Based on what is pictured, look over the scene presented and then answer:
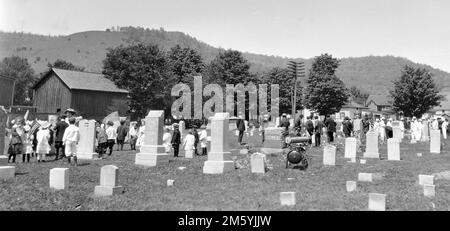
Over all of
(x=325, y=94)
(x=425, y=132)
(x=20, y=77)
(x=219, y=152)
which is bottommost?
(x=219, y=152)

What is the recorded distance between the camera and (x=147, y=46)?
223 feet

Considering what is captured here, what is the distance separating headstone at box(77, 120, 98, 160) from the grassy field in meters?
2.08

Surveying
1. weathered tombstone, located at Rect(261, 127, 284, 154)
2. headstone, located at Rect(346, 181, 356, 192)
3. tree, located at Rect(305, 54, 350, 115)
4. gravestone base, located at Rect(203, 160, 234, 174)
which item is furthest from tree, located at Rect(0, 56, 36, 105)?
headstone, located at Rect(346, 181, 356, 192)

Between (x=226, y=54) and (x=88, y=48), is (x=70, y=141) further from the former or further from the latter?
(x=88, y=48)

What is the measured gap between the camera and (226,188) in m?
11.7

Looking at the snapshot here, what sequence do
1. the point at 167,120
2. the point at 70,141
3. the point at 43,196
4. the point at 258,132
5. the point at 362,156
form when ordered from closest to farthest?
the point at 43,196 → the point at 70,141 → the point at 362,156 → the point at 258,132 → the point at 167,120

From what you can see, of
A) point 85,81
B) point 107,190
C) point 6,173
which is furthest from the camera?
point 85,81

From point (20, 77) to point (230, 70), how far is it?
4642 cm

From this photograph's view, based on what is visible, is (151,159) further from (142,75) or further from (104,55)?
(104,55)

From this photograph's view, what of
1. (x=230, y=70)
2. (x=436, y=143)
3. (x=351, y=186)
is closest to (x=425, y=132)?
(x=436, y=143)

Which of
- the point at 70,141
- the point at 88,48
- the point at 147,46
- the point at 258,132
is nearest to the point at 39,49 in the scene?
the point at 88,48

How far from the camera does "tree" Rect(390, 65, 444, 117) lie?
188 ft

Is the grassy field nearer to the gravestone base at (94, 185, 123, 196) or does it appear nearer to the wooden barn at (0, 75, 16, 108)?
the gravestone base at (94, 185, 123, 196)
